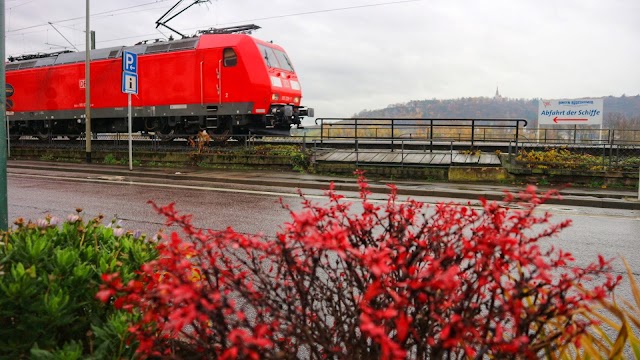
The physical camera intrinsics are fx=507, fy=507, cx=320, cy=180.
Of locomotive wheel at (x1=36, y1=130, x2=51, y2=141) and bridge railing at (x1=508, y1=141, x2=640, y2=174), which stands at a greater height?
locomotive wheel at (x1=36, y1=130, x2=51, y2=141)

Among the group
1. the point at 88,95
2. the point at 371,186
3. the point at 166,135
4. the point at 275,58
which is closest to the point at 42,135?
the point at 88,95

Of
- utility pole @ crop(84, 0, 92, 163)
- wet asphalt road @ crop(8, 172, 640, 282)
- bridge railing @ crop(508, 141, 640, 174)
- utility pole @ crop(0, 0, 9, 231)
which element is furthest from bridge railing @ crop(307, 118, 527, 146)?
utility pole @ crop(0, 0, 9, 231)

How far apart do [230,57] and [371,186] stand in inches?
317

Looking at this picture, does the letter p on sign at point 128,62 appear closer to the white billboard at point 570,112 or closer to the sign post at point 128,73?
the sign post at point 128,73

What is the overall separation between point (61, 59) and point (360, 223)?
2499 centimetres

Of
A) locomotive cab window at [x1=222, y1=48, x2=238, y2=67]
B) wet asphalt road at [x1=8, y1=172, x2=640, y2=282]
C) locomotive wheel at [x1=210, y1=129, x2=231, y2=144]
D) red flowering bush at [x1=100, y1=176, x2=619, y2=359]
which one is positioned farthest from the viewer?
locomotive wheel at [x1=210, y1=129, x2=231, y2=144]

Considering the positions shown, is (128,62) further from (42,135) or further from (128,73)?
(42,135)

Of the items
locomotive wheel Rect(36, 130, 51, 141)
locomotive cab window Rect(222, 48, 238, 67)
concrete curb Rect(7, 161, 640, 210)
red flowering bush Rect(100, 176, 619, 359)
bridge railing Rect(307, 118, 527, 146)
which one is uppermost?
locomotive cab window Rect(222, 48, 238, 67)

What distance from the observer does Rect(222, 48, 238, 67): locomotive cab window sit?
1767cm

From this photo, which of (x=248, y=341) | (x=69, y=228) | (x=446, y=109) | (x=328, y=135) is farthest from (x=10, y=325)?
(x=446, y=109)

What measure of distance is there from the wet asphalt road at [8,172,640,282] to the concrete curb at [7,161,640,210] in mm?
→ 449

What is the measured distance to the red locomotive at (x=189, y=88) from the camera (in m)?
17.8

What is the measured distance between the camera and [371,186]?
41.9ft

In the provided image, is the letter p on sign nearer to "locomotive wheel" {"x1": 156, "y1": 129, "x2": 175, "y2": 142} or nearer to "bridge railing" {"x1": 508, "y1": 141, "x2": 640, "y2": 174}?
"locomotive wheel" {"x1": 156, "y1": 129, "x2": 175, "y2": 142}
